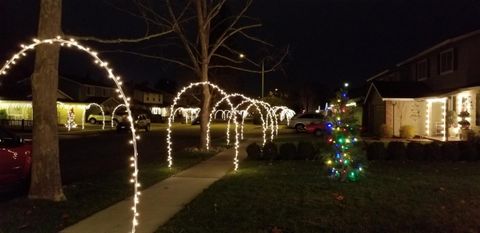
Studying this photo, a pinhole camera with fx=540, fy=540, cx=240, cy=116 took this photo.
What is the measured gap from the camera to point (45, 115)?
980 centimetres

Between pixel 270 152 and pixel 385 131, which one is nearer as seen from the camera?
pixel 270 152

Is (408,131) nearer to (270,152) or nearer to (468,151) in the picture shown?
(468,151)

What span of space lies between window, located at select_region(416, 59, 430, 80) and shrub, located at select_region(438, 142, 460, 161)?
15927 mm

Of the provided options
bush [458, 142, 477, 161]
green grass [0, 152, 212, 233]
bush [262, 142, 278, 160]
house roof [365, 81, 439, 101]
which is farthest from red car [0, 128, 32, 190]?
house roof [365, 81, 439, 101]

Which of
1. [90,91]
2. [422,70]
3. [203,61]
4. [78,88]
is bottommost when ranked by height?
[203,61]

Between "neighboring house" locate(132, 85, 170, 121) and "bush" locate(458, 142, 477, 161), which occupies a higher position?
"neighboring house" locate(132, 85, 170, 121)

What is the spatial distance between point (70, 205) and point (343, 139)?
6.06 meters

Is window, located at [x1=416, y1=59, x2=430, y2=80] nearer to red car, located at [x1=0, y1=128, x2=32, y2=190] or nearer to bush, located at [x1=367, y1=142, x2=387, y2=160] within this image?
bush, located at [x1=367, y1=142, x2=387, y2=160]

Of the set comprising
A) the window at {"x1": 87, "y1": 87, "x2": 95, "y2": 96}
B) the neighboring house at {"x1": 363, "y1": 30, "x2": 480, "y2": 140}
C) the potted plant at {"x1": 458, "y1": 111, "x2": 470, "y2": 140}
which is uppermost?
the window at {"x1": 87, "y1": 87, "x2": 95, "y2": 96}

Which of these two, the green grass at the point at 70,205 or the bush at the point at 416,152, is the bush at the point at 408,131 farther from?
the green grass at the point at 70,205

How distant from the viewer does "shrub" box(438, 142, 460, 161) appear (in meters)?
16.9

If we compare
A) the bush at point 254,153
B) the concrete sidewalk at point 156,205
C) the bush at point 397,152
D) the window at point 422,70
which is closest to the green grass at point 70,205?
the concrete sidewalk at point 156,205

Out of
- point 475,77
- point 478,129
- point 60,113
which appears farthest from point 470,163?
point 60,113

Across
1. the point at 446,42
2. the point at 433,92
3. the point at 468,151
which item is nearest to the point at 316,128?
the point at 433,92
